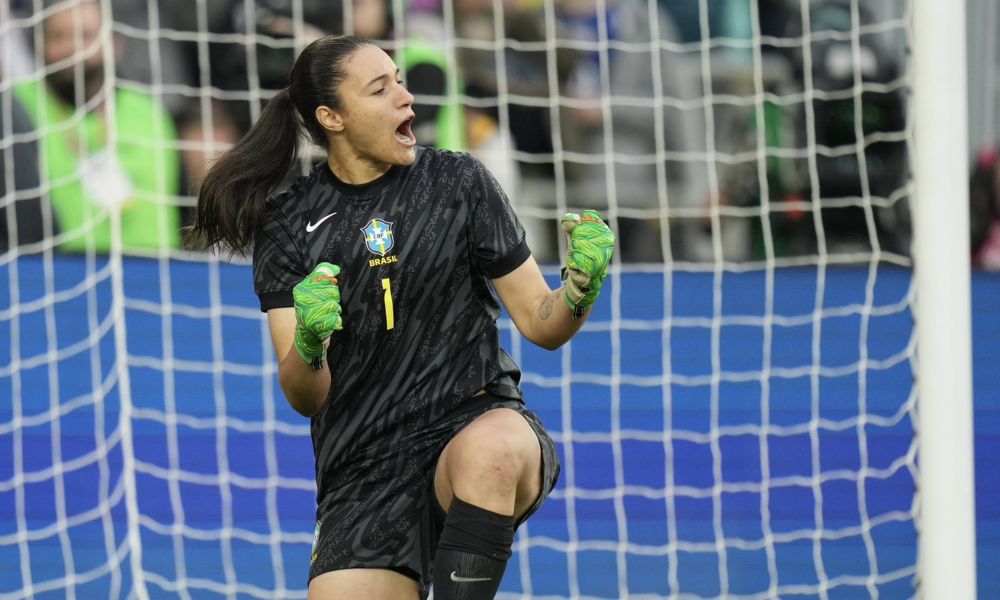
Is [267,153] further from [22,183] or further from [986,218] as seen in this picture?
[986,218]

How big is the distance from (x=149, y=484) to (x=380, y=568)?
3.03 meters

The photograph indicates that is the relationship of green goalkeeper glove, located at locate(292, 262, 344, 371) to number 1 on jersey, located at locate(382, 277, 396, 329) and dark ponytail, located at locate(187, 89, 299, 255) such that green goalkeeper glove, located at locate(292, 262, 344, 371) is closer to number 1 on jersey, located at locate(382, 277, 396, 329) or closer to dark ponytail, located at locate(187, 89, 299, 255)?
number 1 on jersey, located at locate(382, 277, 396, 329)

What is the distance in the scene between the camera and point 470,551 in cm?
286

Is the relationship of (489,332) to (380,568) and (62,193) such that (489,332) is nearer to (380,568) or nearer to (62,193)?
(380,568)

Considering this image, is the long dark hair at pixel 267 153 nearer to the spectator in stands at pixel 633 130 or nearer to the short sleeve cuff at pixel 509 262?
the short sleeve cuff at pixel 509 262

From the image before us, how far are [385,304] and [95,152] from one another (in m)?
3.71

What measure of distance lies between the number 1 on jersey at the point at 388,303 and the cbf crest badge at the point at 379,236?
7cm

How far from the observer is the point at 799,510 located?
5.73m

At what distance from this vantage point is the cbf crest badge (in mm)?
3178

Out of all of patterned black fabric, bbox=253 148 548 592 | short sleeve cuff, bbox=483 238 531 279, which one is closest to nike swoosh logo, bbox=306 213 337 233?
patterned black fabric, bbox=253 148 548 592

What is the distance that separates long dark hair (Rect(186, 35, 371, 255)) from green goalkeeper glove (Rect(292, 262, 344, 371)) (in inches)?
16.0

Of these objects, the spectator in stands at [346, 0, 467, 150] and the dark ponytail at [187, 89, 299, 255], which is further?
the spectator in stands at [346, 0, 467, 150]

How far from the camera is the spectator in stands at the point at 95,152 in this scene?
6.34 metres

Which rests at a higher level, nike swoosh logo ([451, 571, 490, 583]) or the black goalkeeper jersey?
the black goalkeeper jersey
